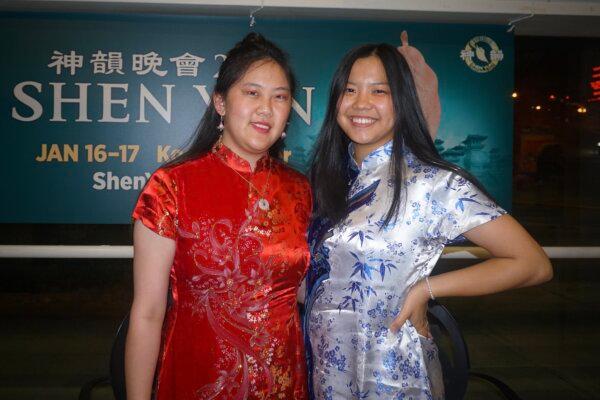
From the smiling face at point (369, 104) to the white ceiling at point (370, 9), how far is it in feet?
2.71

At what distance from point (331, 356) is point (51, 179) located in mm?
1614

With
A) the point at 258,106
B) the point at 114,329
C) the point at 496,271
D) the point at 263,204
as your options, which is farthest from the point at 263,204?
the point at 114,329

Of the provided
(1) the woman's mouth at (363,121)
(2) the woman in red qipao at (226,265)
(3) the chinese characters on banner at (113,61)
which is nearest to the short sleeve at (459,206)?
(1) the woman's mouth at (363,121)

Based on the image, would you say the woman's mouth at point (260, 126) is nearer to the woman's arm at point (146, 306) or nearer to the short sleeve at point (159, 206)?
the short sleeve at point (159, 206)

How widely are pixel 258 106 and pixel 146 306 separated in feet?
2.02

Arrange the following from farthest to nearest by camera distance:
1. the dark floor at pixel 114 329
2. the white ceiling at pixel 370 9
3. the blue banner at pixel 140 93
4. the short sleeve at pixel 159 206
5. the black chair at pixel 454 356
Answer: the dark floor at pixel 114 329 → the blue banner at pixel 140 93 → the white ceiling at pixel 370 9 → the black chair at pixel 454 356 → the short sleeve at pixel 159 206

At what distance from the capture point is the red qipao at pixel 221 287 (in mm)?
1554

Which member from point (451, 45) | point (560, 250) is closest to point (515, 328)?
point (560, 250)

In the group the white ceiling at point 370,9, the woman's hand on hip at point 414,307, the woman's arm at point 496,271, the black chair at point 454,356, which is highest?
the white ceiling at point 370,9

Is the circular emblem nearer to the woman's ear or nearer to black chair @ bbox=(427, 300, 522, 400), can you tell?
the woman's ear

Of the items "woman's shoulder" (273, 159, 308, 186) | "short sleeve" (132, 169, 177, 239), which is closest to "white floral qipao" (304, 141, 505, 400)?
"woman's shoulder" (273, 159, 308, 186)

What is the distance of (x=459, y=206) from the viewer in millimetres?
1588

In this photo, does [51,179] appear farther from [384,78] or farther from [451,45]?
[451,45]

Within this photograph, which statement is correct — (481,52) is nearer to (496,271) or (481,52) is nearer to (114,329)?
(496,271)
